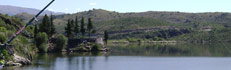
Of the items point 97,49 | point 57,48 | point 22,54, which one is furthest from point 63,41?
point 22,54

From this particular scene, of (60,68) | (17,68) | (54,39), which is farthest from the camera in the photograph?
(54,39)

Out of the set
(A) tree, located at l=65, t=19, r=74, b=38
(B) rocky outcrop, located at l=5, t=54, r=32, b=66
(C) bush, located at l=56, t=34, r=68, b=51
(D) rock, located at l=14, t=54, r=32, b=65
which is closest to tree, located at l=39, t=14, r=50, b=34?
(C) bush, located at l=56, t=34, r=68, b=51

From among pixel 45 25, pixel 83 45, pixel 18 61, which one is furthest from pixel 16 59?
pixel 45 25

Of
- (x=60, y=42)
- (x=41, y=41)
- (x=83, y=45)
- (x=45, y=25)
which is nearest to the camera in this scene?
(x=41, y=41)

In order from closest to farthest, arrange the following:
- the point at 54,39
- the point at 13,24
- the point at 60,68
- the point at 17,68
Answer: the point at 17,68
the point at 60,68
the point at 13,24
the point at 54,39

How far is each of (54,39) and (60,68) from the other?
57542 millimetres

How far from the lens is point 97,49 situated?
444 feet

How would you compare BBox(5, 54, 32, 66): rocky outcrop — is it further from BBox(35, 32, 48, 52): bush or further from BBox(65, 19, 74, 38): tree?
BBox(65, 19, 74, 38): tree

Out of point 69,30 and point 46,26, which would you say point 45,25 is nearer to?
point 46,26

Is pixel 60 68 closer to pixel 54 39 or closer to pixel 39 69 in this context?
pixel 39 69

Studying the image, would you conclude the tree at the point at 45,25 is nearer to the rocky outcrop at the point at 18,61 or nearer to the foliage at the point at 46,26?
the foliage at the point at 46,26

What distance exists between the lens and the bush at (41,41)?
122500mm

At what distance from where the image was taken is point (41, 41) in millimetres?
123375

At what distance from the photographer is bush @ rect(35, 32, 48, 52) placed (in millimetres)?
122500
